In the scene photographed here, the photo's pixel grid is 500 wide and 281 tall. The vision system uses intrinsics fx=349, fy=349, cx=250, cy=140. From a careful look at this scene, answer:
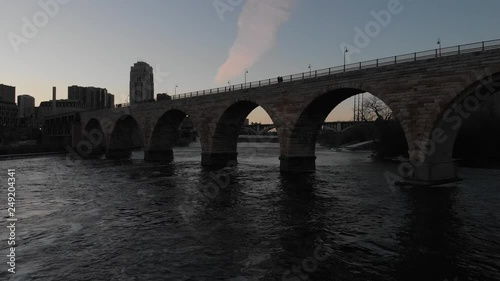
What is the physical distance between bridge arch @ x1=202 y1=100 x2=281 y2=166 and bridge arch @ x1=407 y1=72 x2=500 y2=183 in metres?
26.8

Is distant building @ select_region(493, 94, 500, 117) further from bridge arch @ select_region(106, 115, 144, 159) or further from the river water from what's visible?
bridge arch @ select_region(106, 115, 144, 159)

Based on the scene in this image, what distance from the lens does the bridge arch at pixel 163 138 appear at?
67169mm

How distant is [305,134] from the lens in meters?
40.9

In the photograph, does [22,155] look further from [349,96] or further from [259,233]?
[259,233]

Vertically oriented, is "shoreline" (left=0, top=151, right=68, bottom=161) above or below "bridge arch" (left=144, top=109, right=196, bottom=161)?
below

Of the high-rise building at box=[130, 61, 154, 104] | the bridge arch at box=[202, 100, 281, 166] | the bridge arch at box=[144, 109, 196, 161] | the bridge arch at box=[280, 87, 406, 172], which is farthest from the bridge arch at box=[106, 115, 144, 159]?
the high-rise building at box=[130, 61, 154, 104]

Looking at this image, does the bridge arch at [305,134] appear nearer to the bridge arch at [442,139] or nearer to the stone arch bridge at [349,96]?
the stone arch bridge at [349,96]

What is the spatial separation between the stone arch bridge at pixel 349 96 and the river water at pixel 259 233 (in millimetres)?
4574

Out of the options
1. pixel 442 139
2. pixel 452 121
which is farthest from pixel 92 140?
pixel 452 121

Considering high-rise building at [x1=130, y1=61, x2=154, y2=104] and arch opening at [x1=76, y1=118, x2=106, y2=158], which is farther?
high-rise building at [x1=130, y1=61, x2=154, y2=104]

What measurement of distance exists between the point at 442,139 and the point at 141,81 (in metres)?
129

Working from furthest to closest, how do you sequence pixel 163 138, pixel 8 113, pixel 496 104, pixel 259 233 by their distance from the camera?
pixel 8 113 → pixel 163 138 → pixel 496 104 → pixel 259 233

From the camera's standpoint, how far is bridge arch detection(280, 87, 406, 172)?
3872cm

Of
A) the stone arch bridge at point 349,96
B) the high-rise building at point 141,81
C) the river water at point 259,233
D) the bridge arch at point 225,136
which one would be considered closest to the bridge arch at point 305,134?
the stone arch bridge at point 349,96
